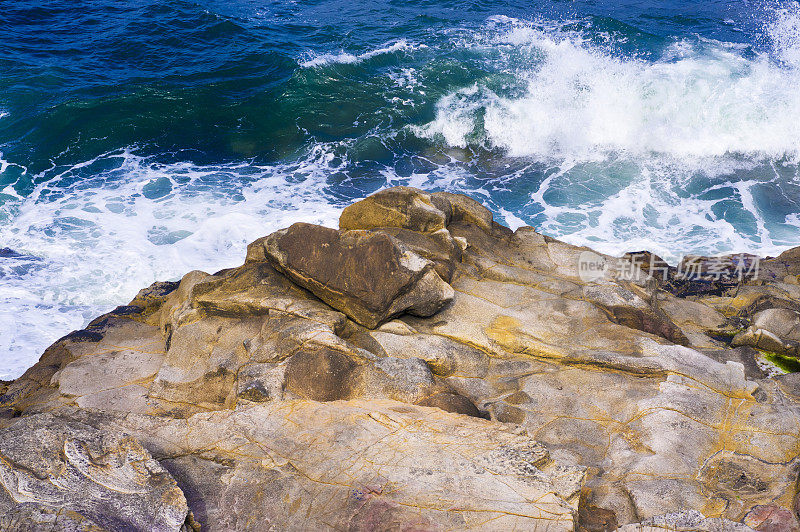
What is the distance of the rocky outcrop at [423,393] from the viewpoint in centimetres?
423

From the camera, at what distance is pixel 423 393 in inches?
231

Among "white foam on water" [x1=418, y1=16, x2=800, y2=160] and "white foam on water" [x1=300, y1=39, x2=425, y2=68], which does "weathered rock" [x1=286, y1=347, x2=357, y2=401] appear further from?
"white foam on water" [x1=300, y1=39, x2=425, y2=68]

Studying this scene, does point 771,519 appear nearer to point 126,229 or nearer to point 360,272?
point 360,272

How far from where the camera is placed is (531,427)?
19.0 ft

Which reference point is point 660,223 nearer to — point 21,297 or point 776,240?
point 776,240

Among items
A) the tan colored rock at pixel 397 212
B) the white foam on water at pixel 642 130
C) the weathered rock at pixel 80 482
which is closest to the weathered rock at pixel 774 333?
the tan colored rock at pixel 397 212

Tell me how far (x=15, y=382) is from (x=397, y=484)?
508cm

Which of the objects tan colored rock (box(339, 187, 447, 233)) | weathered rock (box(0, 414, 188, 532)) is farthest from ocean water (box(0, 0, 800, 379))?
weathered rock (box(0, 414, 188, 532))

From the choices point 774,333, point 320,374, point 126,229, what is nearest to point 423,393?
point 320,374

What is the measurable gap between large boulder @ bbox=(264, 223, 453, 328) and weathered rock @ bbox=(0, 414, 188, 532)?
284 centimetres

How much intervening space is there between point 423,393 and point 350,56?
14877mm

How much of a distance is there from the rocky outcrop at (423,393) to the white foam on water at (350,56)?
10.9 meters

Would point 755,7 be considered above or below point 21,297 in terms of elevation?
above

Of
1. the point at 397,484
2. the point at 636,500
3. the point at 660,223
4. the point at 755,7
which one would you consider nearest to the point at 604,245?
the point at 660,223
